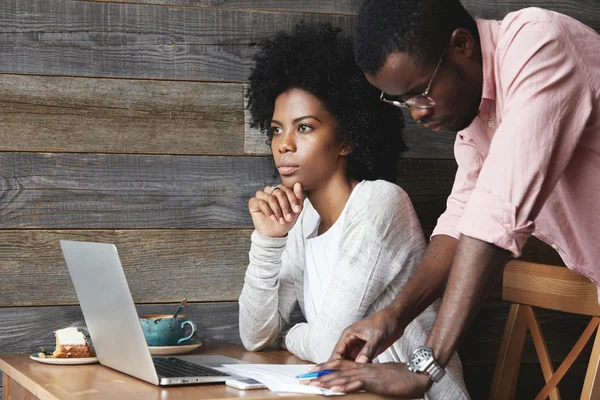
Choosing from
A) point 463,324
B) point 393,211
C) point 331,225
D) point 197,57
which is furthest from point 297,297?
point 463,324

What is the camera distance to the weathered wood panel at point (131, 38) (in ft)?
5.92

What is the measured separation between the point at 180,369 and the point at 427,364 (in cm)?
49

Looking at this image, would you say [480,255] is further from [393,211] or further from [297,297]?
[297,297]

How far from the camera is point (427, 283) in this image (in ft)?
4.59

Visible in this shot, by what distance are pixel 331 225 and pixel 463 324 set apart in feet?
2.25

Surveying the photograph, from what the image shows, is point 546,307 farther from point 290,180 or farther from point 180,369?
point 180,369

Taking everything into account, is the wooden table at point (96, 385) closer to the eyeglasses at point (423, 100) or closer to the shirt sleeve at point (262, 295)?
the shirt sleeve at point (262, 295)

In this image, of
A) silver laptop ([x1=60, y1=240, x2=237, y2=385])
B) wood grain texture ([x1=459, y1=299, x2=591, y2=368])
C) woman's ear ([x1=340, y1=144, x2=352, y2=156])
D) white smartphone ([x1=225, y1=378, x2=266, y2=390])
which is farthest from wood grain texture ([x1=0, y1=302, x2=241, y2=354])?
wood grain texture ([x1=459, y1=299, x2=591, y2=368])

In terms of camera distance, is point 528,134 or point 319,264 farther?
point 319,264

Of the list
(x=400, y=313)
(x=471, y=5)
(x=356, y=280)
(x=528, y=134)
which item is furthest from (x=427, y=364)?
(x=471, y=5)

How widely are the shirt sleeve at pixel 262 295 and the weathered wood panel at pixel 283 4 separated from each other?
0.56 meters

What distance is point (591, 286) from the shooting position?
1.45m

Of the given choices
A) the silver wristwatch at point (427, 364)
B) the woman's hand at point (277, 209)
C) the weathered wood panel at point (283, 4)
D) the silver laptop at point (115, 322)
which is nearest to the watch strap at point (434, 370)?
the silver wristwatch at point (427, 364)

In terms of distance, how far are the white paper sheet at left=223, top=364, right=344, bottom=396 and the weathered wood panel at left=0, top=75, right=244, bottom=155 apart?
0.61 meters
